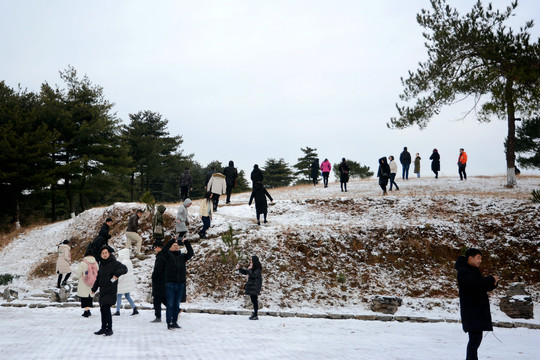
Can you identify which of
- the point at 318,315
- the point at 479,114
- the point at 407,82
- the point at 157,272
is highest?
the point at 407,82

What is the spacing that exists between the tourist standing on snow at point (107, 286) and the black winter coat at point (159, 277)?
0.98m

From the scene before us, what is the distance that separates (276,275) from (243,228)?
3853 millimetres

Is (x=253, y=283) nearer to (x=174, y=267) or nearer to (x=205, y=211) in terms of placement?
(x=174, y=267)

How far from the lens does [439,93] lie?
23531 millimetres

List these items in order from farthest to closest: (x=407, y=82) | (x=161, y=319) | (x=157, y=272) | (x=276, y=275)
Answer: (x=407, y=82)
(x=276, y=275)
(x=161, y=319)
(x=157, y=272)

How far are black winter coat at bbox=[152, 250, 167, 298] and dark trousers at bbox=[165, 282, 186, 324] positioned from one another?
54 cm

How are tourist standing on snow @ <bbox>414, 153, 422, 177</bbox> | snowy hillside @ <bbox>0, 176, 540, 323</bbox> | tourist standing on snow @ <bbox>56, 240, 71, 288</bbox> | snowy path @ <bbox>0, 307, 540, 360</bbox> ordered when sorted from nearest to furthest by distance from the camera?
1. snowy path @ <bbox>0, 307, 540, 360</bbox>
2. snowy hillside @ <bbox>0, 176, 540, 323</bbox>
3. tourist standing on snow @ <bbox>56, 240, 71, 288</bbox>
4. tourist standing on snow @ <bbox>414, 153, 422, 177</bbox>

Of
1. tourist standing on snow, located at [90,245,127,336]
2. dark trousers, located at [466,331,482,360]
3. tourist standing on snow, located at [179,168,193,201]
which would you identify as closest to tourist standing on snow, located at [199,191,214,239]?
tourist standing on snow, located at [179,168,193,201]

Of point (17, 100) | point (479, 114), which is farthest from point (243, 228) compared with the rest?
point (17, 100)

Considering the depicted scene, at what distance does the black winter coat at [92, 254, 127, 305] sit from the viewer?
8.60m

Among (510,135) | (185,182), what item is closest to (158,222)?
(185,182)

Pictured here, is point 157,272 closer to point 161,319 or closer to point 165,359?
point 161,319

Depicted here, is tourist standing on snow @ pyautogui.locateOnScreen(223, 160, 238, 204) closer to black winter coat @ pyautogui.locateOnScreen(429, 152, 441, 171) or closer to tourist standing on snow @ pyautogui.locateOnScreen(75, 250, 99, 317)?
tourist standing on snow @ pyautogui.locateOnScreen(75, 250, 99, 317)

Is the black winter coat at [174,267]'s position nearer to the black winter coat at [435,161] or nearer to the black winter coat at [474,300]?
the black winter coat at [474,300]
